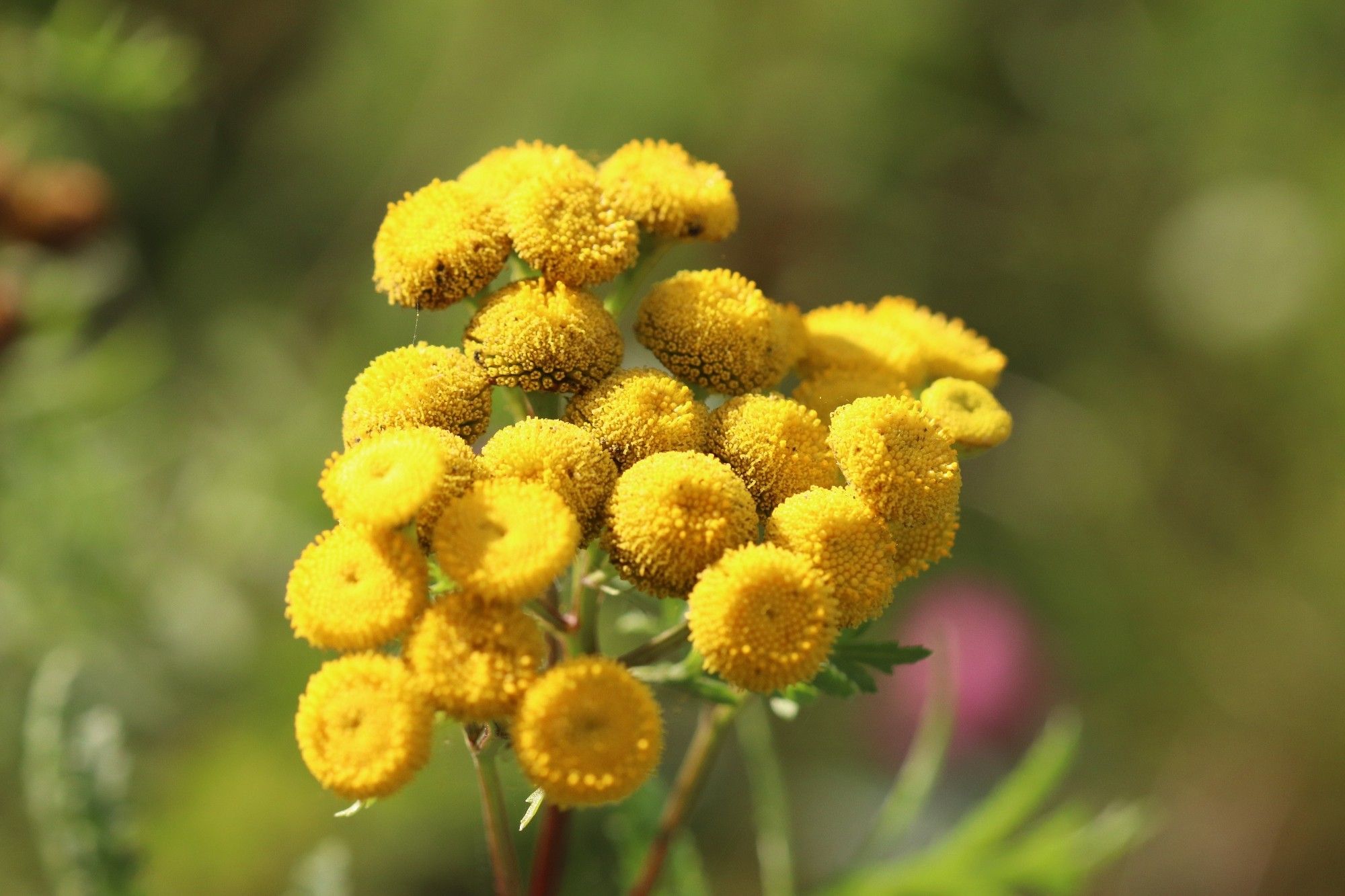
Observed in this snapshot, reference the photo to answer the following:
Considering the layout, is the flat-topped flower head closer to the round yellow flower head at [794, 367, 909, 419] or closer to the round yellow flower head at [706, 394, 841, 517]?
the round yellow flower head at [706, 394, 841, 517]

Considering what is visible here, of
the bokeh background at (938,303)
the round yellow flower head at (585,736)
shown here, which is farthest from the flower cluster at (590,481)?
the bokeh background at (938,303)

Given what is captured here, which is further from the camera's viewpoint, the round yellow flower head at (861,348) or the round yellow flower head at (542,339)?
the round yellow flower head at (861,348)

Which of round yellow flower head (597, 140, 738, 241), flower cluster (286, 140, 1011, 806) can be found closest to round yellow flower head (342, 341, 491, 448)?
flower cluster (286, 140, 1011, 806)

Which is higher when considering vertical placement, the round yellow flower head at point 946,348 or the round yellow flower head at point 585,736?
the round yellow flower head at point 946,348

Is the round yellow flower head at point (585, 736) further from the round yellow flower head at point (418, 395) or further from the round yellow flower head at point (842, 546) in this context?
the round yellow flower head at point (418, 395)

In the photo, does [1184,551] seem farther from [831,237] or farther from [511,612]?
[511,612]

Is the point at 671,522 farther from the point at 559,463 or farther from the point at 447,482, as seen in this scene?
the point at 447,482

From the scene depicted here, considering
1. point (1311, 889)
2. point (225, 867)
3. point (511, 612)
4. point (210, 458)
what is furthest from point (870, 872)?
point (1311, 889)
